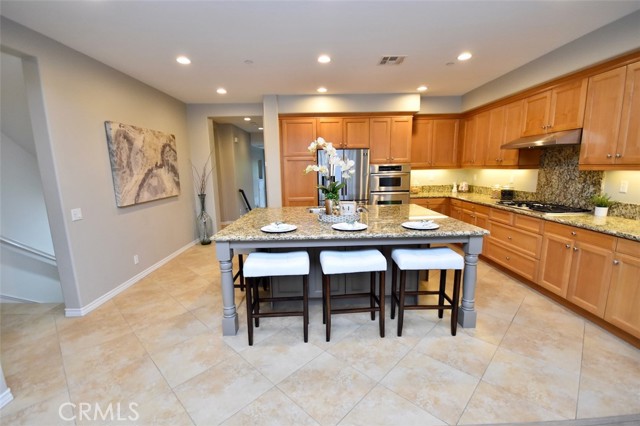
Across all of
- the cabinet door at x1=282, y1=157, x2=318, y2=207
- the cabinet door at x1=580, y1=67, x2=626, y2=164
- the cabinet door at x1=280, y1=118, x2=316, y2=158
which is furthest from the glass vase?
the cabinet door at x1=580, y1=67, x2=626, y2=164

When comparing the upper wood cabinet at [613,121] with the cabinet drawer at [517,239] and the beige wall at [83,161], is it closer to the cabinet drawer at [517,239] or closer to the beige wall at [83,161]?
the cabinet drawer at [517,239]

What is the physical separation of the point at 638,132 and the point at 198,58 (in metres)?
4.24

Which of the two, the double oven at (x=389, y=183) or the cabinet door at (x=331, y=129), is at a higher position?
the cabinet door at (x=331, y=129)

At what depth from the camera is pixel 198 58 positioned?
9.71ft

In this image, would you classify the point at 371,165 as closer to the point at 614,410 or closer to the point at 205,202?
the point at 205,202

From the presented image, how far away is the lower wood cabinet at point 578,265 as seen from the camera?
7.58 feet

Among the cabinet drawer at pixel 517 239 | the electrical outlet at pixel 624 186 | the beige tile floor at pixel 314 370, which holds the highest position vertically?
the electrical outlet at pixel 624 186

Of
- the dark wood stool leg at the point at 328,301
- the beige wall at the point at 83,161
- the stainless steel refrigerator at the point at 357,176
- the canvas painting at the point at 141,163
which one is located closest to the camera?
the dark wood stool leg at the point at 328,301

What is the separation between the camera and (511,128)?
12.4 ft

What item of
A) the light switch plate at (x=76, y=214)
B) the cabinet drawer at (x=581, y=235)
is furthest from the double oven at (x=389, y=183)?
the light switch plate at (x=76, y=214)

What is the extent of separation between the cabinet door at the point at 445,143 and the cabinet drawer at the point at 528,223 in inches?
81.8

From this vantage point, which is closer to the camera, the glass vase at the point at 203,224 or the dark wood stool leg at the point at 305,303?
the dark wood stool leg at the point at 305,303

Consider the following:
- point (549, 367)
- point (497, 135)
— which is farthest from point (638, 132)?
point (549, 367)

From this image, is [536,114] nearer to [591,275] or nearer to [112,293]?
[591,275]
